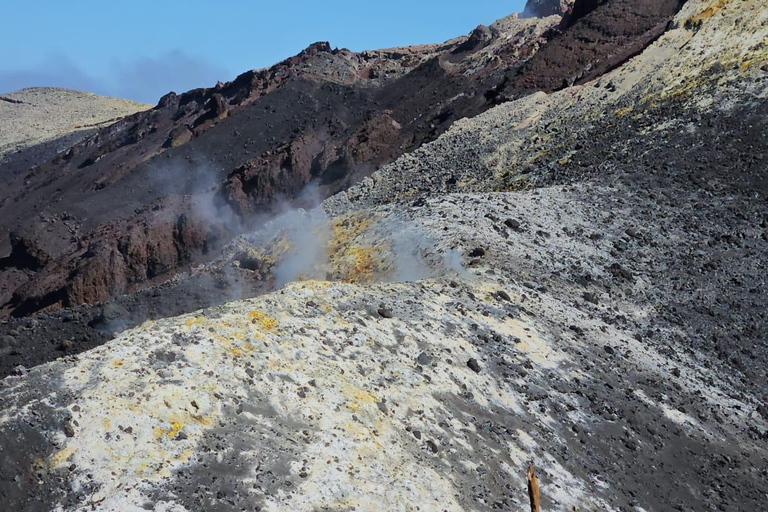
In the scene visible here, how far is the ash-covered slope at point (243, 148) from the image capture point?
35344 millimetres

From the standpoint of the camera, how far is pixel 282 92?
54.9 metres

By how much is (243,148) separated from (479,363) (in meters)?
39.2

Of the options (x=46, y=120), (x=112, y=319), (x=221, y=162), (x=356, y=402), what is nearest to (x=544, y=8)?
(x=221, y=162)

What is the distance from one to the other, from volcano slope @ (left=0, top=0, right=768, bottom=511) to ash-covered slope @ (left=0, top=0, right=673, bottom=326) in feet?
37.1

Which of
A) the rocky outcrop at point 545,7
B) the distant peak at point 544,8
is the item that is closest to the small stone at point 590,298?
the distant peak at point 544,8

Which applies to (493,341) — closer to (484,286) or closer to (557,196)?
(484,286)

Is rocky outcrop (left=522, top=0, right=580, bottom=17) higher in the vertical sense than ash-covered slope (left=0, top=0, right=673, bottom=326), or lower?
higher

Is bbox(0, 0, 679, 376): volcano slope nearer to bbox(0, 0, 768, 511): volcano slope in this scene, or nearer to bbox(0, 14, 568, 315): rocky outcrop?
bbox(0, 14, 568, 315): rocky outcrop

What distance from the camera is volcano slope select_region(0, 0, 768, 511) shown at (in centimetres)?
870

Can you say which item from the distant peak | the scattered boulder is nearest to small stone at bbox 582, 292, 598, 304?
the scattered boulder

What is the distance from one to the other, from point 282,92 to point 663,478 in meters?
46.8

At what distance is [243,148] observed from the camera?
49.4 meters

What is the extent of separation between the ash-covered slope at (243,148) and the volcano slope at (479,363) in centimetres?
1132

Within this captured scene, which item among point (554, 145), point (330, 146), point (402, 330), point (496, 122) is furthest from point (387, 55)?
point (402, 330)
